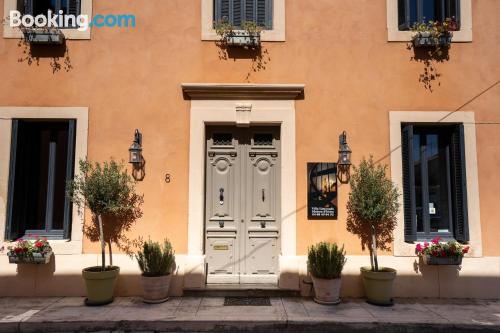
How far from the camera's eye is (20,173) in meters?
5.90

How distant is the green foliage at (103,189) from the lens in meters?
5.33

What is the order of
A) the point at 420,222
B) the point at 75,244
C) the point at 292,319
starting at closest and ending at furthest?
1. the point at 292,319
2. the point at 75,244
3. the point at 420,222

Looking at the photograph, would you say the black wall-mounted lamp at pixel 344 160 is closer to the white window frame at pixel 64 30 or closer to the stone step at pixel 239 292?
→ the stone step at pixel 239 292

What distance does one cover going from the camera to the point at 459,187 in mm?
5883

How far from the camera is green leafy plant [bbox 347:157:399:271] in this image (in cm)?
541

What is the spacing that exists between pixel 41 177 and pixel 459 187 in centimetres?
658

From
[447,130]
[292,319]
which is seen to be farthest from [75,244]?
[447,130]

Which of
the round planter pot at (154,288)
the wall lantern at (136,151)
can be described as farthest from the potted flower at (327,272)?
the wall lantern at (136,151)

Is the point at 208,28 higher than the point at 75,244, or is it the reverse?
the point at 208,28

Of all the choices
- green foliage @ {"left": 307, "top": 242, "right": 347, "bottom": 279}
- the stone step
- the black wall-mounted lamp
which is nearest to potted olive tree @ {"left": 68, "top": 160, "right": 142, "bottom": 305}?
the stone step

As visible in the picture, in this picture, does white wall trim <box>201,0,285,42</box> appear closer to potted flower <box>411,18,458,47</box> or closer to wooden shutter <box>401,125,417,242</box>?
potted flower <box>411,18,458,47</box>

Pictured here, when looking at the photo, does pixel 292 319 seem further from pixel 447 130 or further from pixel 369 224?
pixel 447 130

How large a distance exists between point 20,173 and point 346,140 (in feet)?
16.8

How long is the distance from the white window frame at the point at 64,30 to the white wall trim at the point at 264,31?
1.81 m
